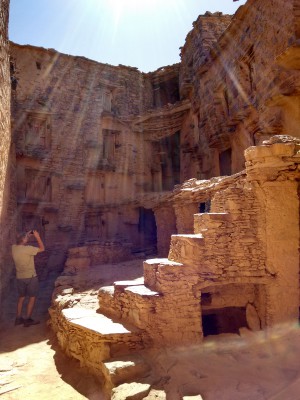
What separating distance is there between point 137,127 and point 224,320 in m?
14.7

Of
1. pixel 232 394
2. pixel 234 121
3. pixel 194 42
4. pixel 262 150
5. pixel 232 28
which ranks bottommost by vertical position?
pixel 232 394

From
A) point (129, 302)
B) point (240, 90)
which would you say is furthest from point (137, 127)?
point (129, 302)

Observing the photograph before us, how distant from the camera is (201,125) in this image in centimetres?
1677

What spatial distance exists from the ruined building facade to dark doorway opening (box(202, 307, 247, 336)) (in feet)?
12.9

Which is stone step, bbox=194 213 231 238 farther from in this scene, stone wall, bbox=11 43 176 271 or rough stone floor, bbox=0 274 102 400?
stone wall, bbox=11 43 176 271

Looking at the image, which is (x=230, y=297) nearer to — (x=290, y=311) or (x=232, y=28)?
(x=290, y=311)

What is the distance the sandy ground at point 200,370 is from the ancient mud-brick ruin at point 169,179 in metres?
0.30

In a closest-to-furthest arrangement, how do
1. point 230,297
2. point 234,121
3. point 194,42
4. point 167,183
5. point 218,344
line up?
point 218,344
point 230,297
point 234,121
point 194,42
point 167,183

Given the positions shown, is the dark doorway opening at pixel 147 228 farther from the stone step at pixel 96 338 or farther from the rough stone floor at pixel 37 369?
the stone step at pixel 96 338

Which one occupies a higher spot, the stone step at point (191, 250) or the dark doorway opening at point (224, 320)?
the stone step at point (191, 250)

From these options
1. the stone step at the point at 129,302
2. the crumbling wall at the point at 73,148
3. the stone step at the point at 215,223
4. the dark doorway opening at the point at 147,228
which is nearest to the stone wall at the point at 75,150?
the crumbling wall at the point at 73,148

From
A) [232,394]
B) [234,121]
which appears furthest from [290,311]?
[234,121]

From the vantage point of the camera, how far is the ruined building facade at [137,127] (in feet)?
38.5

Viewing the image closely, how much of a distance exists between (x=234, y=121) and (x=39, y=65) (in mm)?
11386
